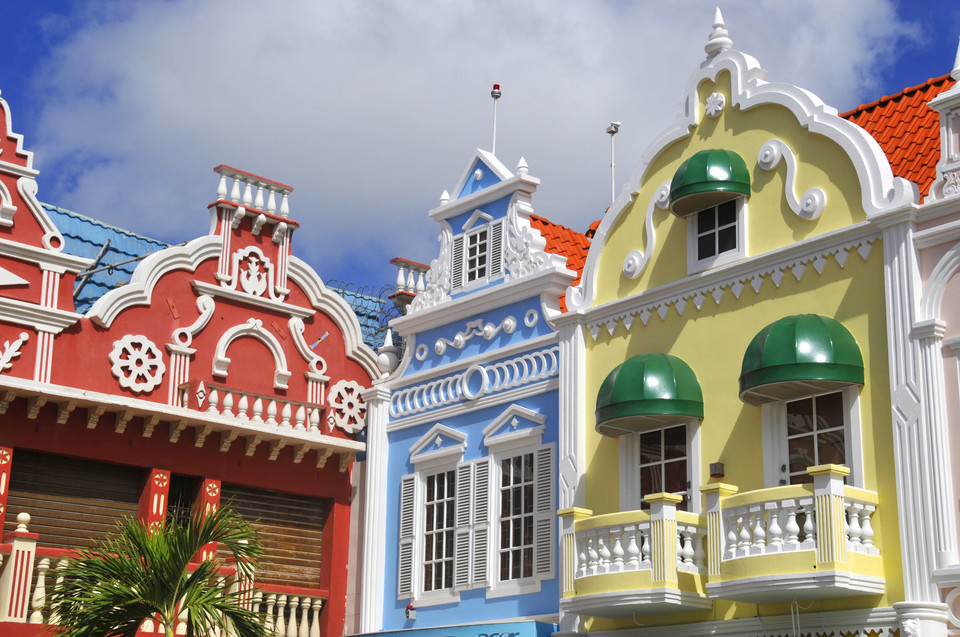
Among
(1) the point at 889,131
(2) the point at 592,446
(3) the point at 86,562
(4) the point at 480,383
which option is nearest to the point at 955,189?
(1) the point at 889,131

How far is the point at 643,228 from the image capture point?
17.0 m

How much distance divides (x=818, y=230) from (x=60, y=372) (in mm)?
10383

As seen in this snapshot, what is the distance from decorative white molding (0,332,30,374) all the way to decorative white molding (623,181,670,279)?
323 inches

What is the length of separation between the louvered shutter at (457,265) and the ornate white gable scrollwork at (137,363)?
14.5 ft

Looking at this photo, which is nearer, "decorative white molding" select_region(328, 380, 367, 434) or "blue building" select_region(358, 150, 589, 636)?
"blue building" select_region(358, 150, 589, 636)

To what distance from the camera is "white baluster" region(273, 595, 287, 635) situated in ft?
64.3

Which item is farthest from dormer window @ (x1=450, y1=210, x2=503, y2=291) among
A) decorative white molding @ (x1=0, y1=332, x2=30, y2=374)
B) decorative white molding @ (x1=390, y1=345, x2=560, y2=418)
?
decorative white molding @ (x1=0, y1=332, x2=30, y2=374)

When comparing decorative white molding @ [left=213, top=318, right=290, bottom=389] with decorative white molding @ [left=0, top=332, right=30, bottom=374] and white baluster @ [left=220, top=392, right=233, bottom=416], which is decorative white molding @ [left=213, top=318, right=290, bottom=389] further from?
decorative white molding @ [left=0, top=332, right=30, bottom=374]

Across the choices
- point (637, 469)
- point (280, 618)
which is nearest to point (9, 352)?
point (280, 618)

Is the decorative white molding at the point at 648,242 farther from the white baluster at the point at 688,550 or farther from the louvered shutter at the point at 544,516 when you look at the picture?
the white baluster at the point at 688,550

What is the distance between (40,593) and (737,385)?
30.1 ft

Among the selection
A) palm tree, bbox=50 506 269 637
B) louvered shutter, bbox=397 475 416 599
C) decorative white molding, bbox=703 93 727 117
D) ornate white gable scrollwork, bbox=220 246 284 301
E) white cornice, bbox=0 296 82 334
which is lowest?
palm tree, bbox=50 506 269 637

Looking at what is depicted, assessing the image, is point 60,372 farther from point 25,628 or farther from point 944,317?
point 944,317

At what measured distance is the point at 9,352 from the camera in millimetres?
18047
